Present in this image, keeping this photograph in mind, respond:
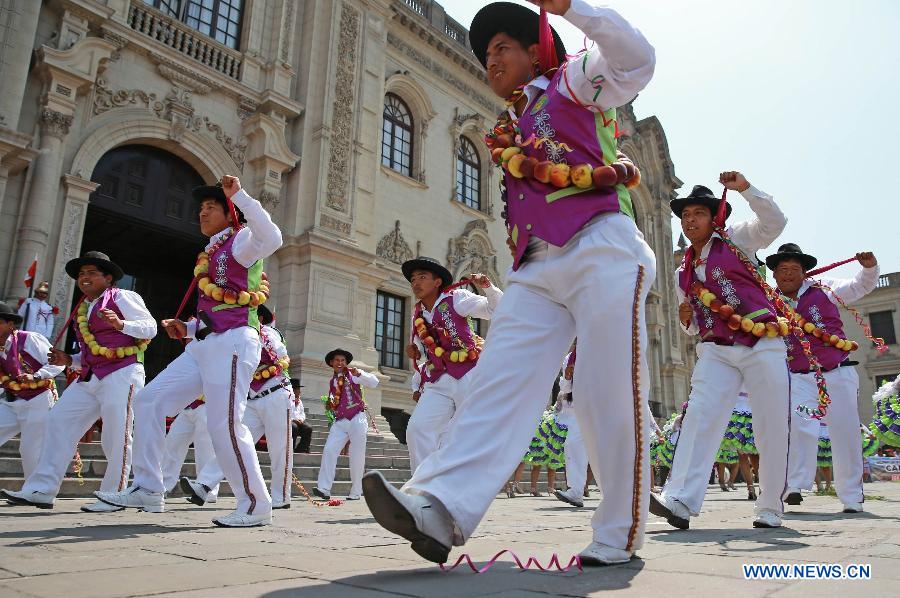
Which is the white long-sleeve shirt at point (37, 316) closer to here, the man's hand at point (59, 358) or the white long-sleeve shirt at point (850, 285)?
the man's hand at point (59, 358)

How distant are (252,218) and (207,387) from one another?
3.80ft

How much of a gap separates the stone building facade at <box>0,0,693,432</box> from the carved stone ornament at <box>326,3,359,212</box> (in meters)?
0.04

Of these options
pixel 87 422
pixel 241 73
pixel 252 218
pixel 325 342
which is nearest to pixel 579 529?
pixel 252 218

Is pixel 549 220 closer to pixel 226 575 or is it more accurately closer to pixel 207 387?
pixel 226 575

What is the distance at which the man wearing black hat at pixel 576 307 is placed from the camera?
2.47 meters

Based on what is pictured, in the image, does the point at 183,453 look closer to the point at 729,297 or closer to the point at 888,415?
the point at 729,297

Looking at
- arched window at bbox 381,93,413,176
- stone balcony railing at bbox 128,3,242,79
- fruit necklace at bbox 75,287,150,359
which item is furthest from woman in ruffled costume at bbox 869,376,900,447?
arched window at bbox 381,93,413,176

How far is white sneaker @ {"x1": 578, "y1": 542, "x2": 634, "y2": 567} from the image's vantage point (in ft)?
7.93

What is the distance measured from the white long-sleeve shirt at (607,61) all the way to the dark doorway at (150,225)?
1228 cm

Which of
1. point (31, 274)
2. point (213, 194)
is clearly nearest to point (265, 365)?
point (213, 194)

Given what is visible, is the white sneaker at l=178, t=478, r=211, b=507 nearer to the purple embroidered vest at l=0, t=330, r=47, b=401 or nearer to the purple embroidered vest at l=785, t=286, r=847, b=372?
the purple embroidered vest at l=0, t=330, r=47, b=401

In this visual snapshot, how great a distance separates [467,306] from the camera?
6.32m

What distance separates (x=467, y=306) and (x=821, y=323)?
3.50 metres

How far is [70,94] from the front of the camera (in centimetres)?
1197
